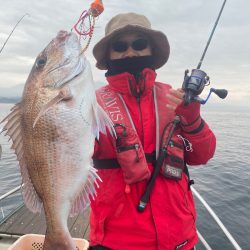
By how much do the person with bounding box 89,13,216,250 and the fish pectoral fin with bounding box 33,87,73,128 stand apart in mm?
767

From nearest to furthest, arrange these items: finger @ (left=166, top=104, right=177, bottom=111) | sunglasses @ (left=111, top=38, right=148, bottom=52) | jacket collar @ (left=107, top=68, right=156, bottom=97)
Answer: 1. finger @ (left=166, top=104, right=177, bottom=111)
2. jacket collar @ (left=107, top=68, right=156, bottom=97)
3. sunglasses @ (left=111, top=38, right=148, bottom=52)

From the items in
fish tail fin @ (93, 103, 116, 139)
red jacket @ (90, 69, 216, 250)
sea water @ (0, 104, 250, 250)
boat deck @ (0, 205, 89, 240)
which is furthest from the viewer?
sea water @ (0, 104, 250, 250)

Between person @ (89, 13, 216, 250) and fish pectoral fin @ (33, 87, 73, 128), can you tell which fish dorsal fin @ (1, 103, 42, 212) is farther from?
person @ (89, 13, 216, 250)

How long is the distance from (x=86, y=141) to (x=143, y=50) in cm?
141

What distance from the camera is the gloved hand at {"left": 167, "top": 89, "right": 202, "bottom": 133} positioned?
8.75 feet

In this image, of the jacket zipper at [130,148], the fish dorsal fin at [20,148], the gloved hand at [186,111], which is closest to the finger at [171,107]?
the gloved hand at [186,111]

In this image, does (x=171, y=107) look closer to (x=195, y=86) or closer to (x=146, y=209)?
(x=195, y=86)

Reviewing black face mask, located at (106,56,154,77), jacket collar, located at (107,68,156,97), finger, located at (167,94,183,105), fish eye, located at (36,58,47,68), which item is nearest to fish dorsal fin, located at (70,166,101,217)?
fish eye, located at (36,58,47,68)

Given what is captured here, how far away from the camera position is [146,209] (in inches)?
103

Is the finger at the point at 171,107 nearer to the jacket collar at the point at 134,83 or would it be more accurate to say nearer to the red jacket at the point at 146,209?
the red jacket at the point at 146,209

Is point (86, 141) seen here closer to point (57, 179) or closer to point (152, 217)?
point (57, 179)

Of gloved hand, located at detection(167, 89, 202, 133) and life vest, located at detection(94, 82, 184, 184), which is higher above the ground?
gloved hand, located at detection(167, 89, 202, 133)

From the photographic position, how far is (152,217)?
262 cm

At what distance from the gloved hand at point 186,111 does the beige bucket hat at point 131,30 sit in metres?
0.78
